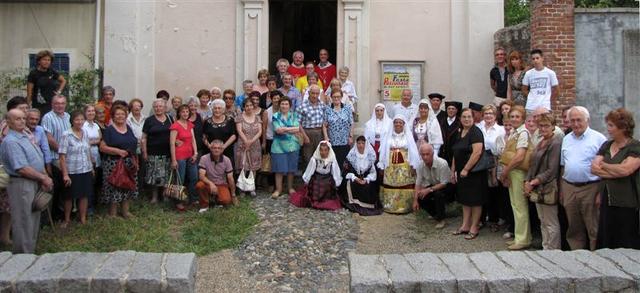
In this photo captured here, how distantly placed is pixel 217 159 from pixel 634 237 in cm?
556

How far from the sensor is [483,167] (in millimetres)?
7531

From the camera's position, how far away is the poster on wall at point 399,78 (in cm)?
1112

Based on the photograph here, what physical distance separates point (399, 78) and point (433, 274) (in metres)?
8.20

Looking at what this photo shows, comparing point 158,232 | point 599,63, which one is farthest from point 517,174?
point 158,232

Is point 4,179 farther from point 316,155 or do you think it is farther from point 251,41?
point 251,41

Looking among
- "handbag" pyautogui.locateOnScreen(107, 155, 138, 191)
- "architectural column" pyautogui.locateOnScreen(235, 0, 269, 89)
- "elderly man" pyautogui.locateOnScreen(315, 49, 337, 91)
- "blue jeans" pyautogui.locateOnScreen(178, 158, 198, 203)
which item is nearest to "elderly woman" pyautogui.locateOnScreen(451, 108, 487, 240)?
"elderly man" pyautogui.locateOnScreen(315, 49, 337, 91)

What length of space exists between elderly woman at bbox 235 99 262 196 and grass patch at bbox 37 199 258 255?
780 mm

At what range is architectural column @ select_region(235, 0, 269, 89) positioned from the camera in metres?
11.2

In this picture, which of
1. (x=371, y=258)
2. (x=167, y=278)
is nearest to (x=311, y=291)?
(x=371, y=258)

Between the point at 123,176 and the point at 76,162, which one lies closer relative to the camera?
the point at 76,162

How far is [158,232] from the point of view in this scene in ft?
25.2

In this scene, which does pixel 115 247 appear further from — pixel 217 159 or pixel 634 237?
pixel 634 237

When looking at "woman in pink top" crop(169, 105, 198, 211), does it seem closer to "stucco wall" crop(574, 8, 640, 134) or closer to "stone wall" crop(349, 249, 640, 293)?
"stone wall" crop(349, 249, 640, 293)

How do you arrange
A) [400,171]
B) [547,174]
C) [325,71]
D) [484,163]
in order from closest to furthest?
[547,174] → [484,163] → [400,171] → [325,71]
